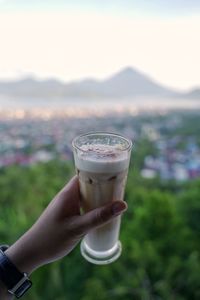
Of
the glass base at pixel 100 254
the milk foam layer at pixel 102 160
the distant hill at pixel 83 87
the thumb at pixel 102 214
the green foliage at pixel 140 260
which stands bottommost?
the distant hill at pixel 83 87

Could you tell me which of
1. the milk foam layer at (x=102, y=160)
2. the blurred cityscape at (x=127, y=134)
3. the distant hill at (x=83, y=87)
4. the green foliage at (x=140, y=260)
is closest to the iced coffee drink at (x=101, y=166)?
the milk foam layer at (x=102, y=160)

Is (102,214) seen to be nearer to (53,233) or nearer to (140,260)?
(53,233)

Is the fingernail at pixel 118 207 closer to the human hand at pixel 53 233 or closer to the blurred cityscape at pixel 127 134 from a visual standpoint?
the human hand at pixel 53 233

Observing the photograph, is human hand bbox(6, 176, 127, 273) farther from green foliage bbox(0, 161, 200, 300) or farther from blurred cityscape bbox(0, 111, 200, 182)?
blurred cityscape bbox(0, 111, 200, 182)

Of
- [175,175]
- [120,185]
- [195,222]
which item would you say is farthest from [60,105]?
[120,185]

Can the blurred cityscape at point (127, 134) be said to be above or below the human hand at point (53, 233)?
below
